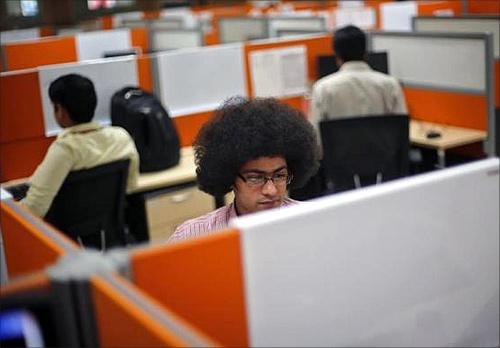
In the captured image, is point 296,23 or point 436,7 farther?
point 436,7

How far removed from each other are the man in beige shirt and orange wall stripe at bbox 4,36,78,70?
2862mm

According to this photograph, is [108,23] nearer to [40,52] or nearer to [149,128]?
[40,52]

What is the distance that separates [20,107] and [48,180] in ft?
2.73

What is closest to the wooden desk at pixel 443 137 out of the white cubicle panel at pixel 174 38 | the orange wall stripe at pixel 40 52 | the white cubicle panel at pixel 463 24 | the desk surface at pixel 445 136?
the desk surface at pixel 445 136

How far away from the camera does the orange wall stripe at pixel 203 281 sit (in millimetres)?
1021

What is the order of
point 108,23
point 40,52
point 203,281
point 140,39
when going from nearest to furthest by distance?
point 203,281, point 40,52, point 140,39, point 108,23

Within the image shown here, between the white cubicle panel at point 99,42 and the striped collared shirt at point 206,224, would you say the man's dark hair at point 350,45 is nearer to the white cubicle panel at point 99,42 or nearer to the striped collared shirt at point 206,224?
the striped collared shirt at point 206,224

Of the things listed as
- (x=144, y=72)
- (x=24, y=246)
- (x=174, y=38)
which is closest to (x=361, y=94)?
(x=144, y=72)

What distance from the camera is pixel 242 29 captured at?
21.0 ft

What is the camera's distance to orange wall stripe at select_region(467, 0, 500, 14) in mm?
6133

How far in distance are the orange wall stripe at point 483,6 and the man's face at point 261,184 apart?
4.87 meters

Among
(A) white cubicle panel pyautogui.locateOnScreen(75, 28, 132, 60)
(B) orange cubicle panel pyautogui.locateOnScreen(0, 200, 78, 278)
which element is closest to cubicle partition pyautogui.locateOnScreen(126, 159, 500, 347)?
(B) orange cubicle panel pyautogui.locateOnScreen(0, 200, 78, 278)

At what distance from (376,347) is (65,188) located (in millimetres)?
1933

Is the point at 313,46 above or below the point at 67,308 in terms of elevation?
above
